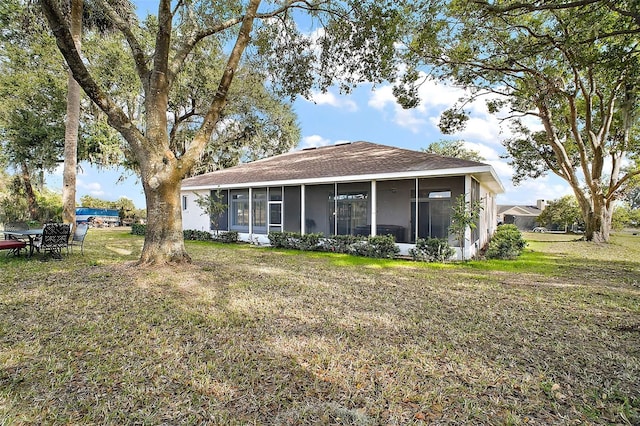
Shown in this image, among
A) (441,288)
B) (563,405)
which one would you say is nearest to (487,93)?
(441,288)

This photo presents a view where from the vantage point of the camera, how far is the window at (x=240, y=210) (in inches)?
607

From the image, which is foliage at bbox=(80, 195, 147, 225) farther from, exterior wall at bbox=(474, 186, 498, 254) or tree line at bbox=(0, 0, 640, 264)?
exterior wall at bbox=(474, 186, 498, 254)

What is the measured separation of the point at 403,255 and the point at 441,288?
15.2 feet

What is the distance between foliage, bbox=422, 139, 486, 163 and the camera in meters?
37.3

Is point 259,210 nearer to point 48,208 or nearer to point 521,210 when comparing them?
point 48,208

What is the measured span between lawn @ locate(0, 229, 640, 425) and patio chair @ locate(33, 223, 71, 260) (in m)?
2.10

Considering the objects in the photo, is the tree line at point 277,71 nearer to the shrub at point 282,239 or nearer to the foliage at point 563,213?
the shrub at point 282,239

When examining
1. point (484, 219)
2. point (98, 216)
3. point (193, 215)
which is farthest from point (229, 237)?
point (98, 216)

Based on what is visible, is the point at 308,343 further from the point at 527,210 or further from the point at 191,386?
the point at 527,210

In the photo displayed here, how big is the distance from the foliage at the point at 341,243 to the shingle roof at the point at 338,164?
235 centimetres

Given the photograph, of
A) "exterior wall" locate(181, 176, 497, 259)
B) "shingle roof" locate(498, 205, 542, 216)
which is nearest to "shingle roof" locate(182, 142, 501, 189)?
"exterior wall" locate(181, 176, 497, 259)

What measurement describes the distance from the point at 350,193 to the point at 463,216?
176 inches

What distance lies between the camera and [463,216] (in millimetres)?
9258

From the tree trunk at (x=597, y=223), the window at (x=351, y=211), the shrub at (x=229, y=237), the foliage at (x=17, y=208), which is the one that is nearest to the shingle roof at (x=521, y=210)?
the tree trunk at (x=597, y=223)
